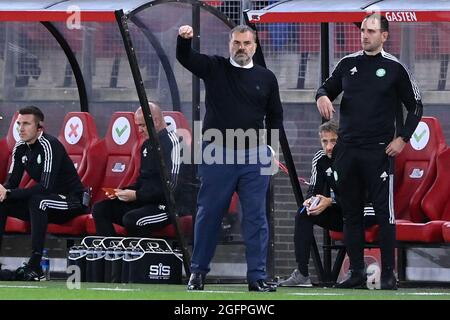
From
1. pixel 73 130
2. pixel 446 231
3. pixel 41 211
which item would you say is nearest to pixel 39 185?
pixel 41 211

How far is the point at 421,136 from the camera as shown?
13.6 meters

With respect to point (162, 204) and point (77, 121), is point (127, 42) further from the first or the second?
point (77, 121)

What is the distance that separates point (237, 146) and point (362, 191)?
1.48m

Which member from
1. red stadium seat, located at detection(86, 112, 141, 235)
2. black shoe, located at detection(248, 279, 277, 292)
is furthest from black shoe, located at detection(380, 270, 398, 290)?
red stadium seat, located at detection(86, 112, 141, 235)

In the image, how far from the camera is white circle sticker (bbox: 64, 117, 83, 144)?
1495 centimetres

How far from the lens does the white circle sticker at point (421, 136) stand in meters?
13.5

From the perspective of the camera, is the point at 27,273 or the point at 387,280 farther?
the point at 27,273

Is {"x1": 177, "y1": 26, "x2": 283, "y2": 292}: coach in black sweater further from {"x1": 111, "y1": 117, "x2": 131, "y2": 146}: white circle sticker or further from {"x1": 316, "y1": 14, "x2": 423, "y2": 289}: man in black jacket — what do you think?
{"x1": 111, "y1": 117, "x2": 131, "y2": 146}: white circle sticker

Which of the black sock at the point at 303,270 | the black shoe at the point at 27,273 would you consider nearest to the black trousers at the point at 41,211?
the black shoe at the point at 27,273

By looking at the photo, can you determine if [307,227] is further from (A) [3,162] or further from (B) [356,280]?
(A) [3,162]

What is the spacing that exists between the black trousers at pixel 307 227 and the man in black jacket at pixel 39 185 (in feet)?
7.41

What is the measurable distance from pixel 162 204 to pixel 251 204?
7.53ft

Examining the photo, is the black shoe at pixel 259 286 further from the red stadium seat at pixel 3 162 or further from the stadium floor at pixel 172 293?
the red stadium seat at pixel 3 162
